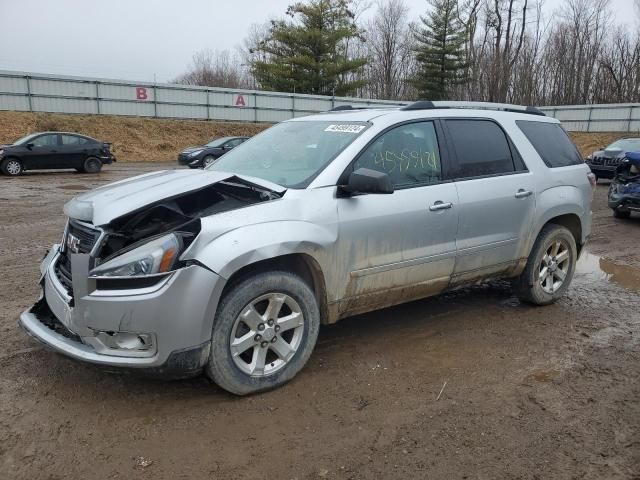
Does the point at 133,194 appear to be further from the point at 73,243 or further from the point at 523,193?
the point at 523,193

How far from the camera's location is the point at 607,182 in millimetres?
18016

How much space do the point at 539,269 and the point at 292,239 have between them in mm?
2882

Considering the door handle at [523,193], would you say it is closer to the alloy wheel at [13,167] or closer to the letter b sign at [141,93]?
the alloy wheel at [13,167]

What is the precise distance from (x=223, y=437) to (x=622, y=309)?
4.25 meters

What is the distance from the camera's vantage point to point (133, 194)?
135 inches

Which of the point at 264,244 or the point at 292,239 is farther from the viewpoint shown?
the point at 292,239

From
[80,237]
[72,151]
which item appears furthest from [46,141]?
[80,237]

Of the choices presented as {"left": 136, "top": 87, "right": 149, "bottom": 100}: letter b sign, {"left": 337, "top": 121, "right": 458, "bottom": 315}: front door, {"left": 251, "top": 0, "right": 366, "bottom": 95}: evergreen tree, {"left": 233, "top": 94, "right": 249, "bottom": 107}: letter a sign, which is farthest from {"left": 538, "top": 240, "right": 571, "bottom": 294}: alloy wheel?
{"left": 251, "top": 0, "right": 366, "bottom": 95}: evergreen tree

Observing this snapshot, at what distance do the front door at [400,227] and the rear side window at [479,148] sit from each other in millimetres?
227

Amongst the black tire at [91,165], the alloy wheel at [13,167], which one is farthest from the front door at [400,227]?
the black tire at [91,165]

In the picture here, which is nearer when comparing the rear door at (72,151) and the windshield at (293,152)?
the windshield at (293,152)

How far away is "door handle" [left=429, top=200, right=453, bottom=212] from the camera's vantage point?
4021mm

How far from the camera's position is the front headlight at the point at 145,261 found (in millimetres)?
2947

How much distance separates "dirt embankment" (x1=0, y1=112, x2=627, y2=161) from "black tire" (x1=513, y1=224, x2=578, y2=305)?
1023 inches
